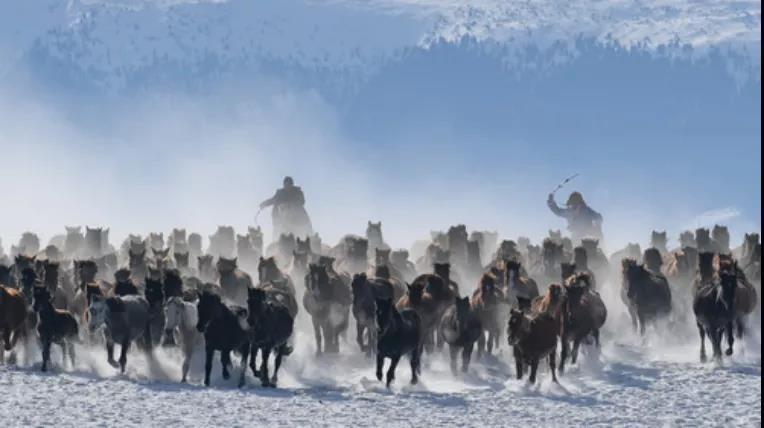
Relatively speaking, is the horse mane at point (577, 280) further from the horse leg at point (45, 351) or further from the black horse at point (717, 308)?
the horse leg at point (45, 351)

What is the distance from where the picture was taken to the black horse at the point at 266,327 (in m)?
23.9

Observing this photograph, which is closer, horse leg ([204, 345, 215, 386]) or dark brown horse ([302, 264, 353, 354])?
horse leg ([204, 345, 215, 386])

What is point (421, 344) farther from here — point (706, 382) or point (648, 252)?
point (648, 252)

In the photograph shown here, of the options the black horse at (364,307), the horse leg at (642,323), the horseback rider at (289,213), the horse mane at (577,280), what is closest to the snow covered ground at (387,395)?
the black horse at (364,307)

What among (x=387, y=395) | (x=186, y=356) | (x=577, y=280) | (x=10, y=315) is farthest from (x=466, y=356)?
(x=10, y=315)

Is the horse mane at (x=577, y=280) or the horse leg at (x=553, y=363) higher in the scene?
the horse mane at (x=577, y=280)

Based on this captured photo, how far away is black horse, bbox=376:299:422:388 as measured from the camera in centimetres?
2381

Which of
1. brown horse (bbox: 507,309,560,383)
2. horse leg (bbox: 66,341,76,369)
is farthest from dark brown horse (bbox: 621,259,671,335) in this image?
horse leg (bbox: 66,341,76,369)

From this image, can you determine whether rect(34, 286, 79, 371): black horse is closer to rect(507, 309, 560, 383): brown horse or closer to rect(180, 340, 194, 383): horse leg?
rect(180, 340, 194, 383): horse leg

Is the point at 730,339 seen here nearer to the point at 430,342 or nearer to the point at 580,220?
the point at 430,342

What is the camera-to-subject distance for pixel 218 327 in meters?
23.6

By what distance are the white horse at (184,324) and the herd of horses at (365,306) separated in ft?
0.07

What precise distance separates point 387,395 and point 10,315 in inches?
269

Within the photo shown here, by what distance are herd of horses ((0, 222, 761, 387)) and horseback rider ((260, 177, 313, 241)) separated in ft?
28.0
